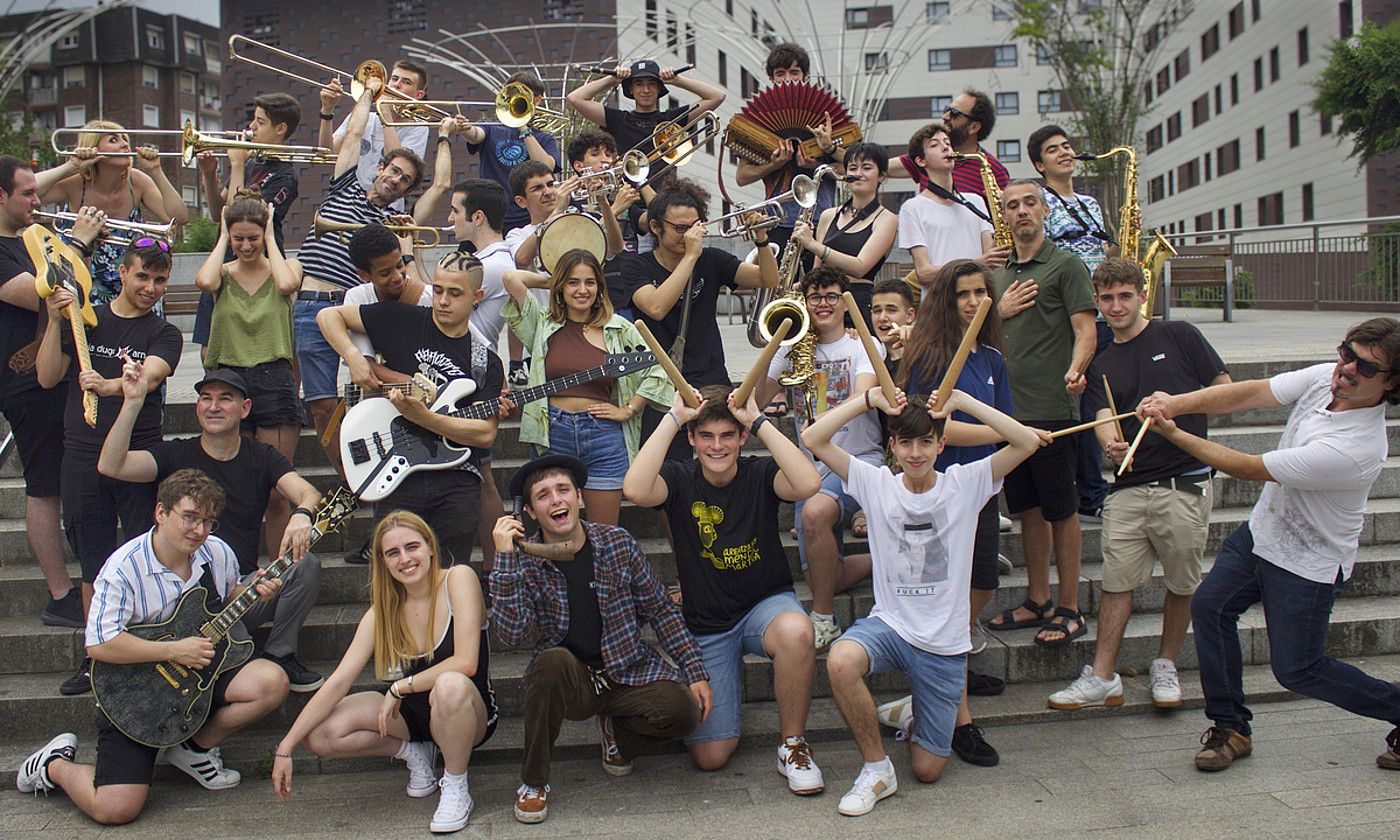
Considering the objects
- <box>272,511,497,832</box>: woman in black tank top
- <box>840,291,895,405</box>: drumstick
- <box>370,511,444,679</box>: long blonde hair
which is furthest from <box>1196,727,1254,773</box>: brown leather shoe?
<box>370,511,444,679</box>: long blonde hair

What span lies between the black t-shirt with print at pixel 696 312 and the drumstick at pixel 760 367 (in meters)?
1.01

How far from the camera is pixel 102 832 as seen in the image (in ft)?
13.8

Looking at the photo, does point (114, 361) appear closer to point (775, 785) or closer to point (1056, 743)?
point (775, 785)

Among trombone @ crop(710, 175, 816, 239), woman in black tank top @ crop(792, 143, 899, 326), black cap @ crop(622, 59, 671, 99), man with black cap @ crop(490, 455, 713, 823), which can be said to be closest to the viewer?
man with black cap @ crop(490, 455, 713, 823)

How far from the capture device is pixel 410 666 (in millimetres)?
4465

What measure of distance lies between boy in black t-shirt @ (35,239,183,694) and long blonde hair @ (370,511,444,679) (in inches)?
55.3

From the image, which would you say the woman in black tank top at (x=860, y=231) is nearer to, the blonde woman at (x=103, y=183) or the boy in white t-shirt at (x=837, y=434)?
the boy in white t-shirt at (x=837, y=434)

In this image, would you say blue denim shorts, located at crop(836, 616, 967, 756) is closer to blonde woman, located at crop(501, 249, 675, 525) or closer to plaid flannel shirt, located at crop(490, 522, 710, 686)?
plaid flannel shirt, located at crop(490, 522, 710, 686)

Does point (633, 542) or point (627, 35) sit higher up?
point (627, 35)

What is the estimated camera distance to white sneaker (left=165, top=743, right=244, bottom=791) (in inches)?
179

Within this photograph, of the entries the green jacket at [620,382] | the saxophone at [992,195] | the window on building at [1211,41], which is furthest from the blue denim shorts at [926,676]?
the window on building at [1211,41]

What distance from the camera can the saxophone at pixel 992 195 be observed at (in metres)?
6.36

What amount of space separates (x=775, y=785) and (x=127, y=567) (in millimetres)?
2692

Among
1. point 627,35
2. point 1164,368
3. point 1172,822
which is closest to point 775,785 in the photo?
point 1172,822
